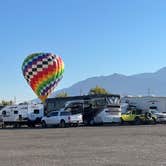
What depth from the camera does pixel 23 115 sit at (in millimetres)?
58312

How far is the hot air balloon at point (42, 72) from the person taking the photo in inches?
2307

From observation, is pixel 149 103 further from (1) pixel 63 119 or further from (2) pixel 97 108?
(1) pixel 63 119

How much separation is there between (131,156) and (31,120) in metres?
38.8

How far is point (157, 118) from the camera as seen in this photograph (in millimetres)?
53250

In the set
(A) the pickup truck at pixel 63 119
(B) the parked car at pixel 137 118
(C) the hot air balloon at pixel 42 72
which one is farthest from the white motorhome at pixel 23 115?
(B) the parked car at pixel 137 118

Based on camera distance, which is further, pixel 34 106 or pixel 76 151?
pixel 34 106

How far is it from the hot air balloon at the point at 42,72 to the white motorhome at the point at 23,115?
167 centimetres

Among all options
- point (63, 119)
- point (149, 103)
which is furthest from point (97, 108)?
point (149, 103)

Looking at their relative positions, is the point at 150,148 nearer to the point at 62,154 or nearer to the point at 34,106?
the point at 62,154

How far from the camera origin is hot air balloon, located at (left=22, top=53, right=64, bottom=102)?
58594 millimetres

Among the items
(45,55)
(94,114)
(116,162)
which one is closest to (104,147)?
(116,162)

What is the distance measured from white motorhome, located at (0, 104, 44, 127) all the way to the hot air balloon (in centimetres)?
167

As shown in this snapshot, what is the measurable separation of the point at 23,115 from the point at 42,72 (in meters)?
5.16

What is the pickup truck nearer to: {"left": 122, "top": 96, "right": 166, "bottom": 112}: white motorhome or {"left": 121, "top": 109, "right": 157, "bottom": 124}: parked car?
{"left": 121, "top": 109, "right": 157, "bottom": 124}: parked car
